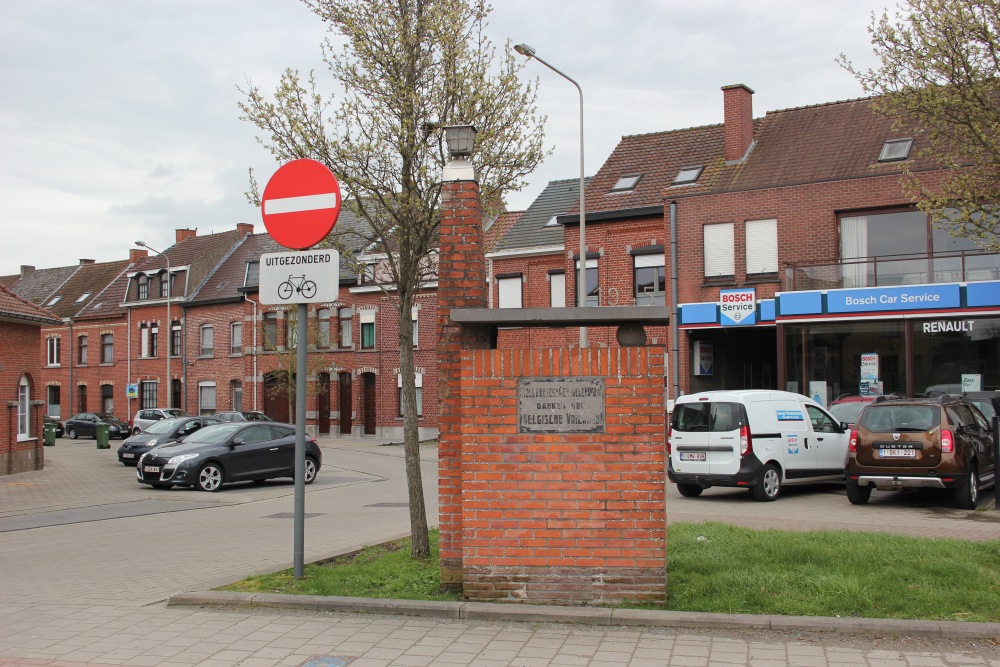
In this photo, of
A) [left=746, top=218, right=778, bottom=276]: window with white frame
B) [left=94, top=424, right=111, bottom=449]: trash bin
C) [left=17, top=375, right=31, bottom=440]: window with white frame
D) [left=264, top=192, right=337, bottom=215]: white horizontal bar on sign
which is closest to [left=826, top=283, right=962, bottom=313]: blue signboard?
[left=746, top=218, right=778, bottom=276]: window with white frame

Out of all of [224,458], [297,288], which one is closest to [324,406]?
[224,458]

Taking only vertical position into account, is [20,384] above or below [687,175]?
below

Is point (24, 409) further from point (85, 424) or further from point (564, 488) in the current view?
point (85, 424)

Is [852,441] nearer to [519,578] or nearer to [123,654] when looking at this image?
[519,578]

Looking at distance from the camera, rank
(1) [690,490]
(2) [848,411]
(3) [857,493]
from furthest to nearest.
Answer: (2) [848,411] → (1) [690,490] → (3) [857,493]

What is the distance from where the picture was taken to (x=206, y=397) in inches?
2046

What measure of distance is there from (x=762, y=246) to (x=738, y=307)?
2053 millimetres

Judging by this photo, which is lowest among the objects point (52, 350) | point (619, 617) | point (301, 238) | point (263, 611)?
point (263, 611)

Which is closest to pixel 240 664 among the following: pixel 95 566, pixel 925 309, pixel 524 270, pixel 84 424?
pixel 95 566

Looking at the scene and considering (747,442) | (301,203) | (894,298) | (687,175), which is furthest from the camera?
(687,175)

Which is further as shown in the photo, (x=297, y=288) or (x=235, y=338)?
(x=235, y=338)

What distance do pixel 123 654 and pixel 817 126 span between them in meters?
29.5

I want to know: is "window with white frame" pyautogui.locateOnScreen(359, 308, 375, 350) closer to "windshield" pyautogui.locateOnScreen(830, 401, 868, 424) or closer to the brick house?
the brick house

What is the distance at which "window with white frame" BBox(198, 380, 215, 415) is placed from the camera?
51.5 meters
